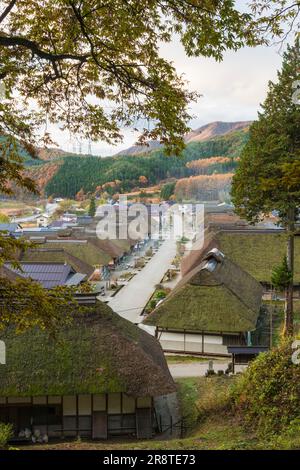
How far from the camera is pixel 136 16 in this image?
653cm

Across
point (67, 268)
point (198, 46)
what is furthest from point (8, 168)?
point (67, 268)

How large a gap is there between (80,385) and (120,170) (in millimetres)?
128058

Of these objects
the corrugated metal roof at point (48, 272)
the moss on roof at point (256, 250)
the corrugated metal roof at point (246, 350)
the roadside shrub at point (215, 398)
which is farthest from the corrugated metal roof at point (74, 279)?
the moss on roof at point (256, 250)

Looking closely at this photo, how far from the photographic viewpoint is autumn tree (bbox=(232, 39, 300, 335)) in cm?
2108

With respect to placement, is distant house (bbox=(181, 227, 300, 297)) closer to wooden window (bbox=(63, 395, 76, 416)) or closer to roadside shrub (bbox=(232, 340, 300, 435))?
roadside shrub (bbox=(232, 340, 300, 435))

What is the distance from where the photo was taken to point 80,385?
13.7m

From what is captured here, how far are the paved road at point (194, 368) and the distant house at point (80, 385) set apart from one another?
4.76 metres

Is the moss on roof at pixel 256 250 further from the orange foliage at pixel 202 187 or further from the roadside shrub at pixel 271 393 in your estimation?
the orange foliage at pixel 202 187

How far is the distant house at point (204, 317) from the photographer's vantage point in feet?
72.3

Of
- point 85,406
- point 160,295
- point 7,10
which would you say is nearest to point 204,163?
point 160,295

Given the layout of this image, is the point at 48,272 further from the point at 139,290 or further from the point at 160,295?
the point at 139,290

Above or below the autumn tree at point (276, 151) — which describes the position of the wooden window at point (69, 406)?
below

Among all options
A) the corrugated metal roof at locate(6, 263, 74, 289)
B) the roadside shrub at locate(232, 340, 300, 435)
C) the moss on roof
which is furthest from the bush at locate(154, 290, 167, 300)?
the roadside shrub at locate(232, 340, 300, 435)

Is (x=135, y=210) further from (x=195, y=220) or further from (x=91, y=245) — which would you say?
(x=91, y=245)
